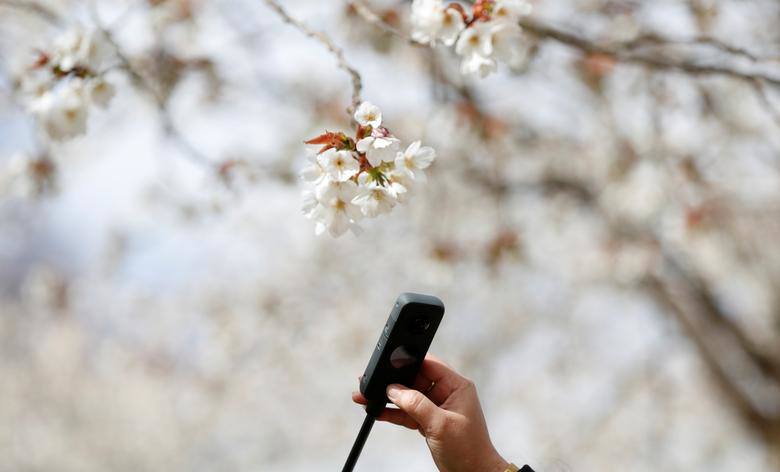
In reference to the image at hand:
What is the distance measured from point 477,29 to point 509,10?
0.19 ft

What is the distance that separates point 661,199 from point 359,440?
2.49 m

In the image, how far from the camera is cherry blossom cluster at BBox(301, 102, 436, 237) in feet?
2.73

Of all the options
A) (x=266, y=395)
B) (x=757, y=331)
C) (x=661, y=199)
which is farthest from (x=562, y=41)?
(x=266, y=395)

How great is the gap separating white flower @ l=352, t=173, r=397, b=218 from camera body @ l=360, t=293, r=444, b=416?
124mm

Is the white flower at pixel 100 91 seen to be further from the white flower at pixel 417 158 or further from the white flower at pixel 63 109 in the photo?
the white flower at pixel 417 158

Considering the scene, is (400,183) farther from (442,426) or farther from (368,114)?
(442,426)

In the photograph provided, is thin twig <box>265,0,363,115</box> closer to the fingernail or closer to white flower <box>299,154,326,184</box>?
white flower <box>299,154,326,184</box>

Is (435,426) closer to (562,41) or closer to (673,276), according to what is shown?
(562,41)

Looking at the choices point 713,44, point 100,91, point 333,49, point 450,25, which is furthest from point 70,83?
point 713,44

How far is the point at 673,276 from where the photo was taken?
4.09m

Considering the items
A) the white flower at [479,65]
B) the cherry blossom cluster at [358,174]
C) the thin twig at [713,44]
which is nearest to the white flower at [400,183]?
the cherry blossom cluster at [358,174]

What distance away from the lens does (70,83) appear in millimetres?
1207

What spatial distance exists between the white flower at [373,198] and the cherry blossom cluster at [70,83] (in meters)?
0.64

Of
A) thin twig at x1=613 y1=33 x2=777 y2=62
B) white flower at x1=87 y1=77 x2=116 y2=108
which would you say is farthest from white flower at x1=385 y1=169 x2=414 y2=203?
thin twig at x1=613 y1=33 x2=777 y2=62
